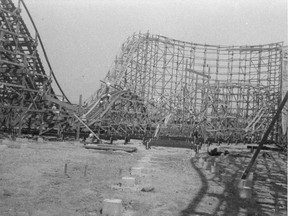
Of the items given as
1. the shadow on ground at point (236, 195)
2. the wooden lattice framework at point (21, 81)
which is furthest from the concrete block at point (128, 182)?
the wooden lattice framework at point (21, 81)

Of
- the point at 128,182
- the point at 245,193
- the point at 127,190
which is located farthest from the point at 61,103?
the point at 245,193

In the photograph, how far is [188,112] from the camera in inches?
1026

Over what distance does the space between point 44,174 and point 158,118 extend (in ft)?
61.6

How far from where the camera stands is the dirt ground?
5.42 meters

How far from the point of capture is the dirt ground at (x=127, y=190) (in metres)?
5.42

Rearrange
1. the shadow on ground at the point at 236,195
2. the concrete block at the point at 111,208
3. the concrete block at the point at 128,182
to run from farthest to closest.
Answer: the concrete block at the point at 128,182, the shadow on ground at the point at 236,195, the concrete block at the point at 111,208

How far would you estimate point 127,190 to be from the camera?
6742 mm

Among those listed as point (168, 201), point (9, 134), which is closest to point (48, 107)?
point (9, 134)

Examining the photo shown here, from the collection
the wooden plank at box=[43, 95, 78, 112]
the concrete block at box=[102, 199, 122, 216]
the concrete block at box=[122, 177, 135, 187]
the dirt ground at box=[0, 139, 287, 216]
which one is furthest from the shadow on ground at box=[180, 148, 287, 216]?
the wooden plank at box=[43, 95, 78, 112]

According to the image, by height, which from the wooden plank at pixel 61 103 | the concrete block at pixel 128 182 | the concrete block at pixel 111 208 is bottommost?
the concrete block at pixel 111 208

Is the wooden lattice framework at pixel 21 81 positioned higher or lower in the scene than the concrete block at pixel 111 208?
higher

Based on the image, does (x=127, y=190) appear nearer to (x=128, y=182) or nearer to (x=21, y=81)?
(x=128, y=182)

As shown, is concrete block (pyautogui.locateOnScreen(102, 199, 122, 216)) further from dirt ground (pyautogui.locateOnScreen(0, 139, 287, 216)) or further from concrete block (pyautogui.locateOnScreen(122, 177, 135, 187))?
concrete block (pyautogui.locateOnScreen(122, 177, 135, 187))

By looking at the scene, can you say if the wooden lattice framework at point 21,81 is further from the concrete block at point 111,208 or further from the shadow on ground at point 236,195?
the concrete block at point 111,208
